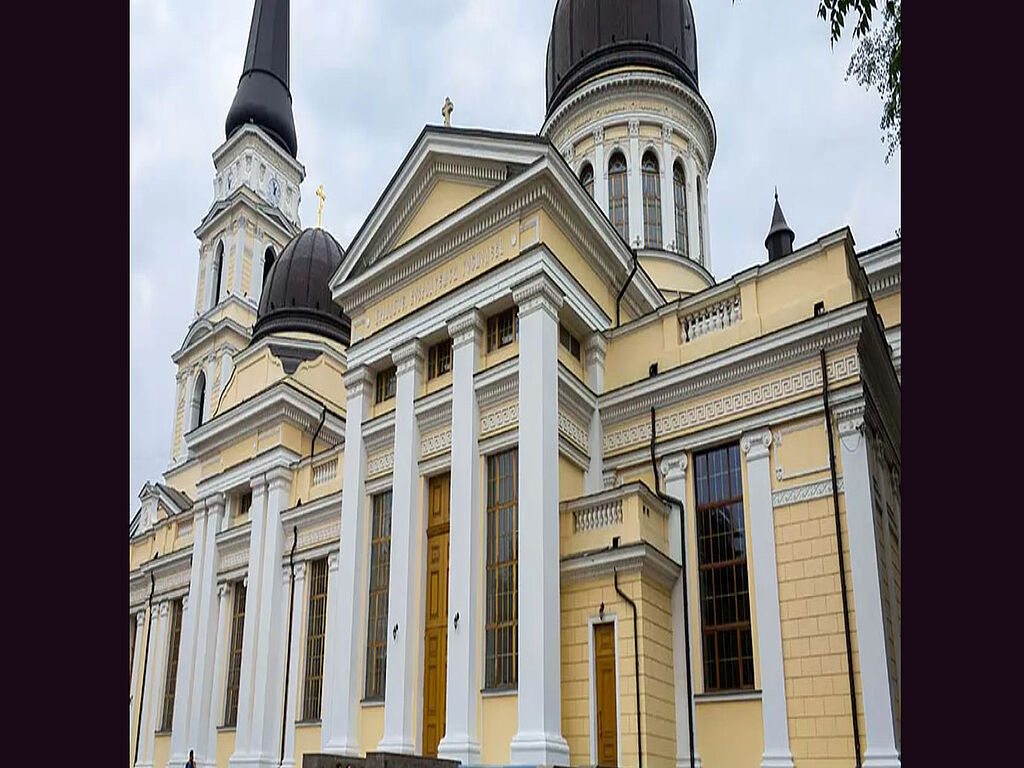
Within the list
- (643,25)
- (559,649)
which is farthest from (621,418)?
(643,25)

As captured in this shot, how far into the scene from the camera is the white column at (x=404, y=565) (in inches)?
662

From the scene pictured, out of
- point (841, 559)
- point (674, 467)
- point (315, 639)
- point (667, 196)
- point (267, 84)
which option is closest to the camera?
point (841, 559)

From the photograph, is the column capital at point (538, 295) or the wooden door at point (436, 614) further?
the column capital at point (538, 295)

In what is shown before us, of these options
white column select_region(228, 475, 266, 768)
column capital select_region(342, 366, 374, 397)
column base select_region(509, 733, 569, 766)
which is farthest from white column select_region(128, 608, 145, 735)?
column base select_region(509, 733, 569, 766)

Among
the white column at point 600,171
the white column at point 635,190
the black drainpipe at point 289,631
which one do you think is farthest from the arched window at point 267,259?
the black drainpipe at point 289,631

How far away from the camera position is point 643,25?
1169 inches

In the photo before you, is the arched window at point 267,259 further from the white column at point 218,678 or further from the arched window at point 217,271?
the white column at point 218,678

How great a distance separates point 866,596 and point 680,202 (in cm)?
1782

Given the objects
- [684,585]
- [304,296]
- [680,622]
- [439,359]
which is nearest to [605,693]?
[680,622]

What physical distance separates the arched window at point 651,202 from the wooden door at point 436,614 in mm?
12673

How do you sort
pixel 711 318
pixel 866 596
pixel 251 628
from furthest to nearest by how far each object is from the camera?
pixel 251 628 → pixel 711 318 → pixel 866 596

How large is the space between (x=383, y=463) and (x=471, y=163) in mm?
6768

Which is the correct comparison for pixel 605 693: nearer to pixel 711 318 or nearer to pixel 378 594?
pixel 378 594

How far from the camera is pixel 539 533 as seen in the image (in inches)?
609
